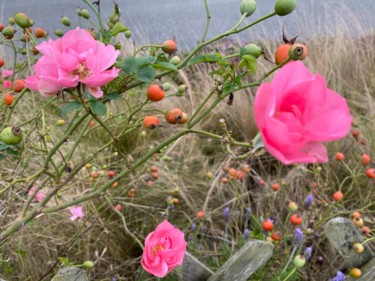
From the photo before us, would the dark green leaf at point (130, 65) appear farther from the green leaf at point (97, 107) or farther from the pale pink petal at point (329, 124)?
the pale pink petal at point (329, 124)

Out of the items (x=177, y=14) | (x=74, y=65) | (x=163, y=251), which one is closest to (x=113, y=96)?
(x=74, y=65)

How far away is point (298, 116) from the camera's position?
46 cm

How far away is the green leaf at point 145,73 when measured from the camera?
0.71m

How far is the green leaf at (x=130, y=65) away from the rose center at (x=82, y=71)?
0.26 feet

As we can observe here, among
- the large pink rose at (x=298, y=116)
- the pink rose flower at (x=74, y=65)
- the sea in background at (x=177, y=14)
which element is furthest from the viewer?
the sea in background at (x=177, y=14)

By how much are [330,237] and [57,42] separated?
2.81 feet

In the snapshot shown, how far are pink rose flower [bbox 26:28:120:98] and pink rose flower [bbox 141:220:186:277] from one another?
356mm

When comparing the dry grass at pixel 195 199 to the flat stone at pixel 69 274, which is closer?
the flat stone at pixel 69 274

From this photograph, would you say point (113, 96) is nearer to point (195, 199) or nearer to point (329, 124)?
point (329, 124)

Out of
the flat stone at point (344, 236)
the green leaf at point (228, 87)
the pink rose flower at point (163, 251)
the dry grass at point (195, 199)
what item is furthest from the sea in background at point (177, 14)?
the green leaf at point (228, 87)

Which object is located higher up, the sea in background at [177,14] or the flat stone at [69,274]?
the flat stone at [69,274]

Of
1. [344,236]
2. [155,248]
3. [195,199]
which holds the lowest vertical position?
[195,199]

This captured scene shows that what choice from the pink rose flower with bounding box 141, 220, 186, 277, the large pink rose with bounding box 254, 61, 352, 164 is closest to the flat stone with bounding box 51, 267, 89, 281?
the pink rose flower with bounding box 141, 220, 186, 277

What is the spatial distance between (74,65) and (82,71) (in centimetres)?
1
